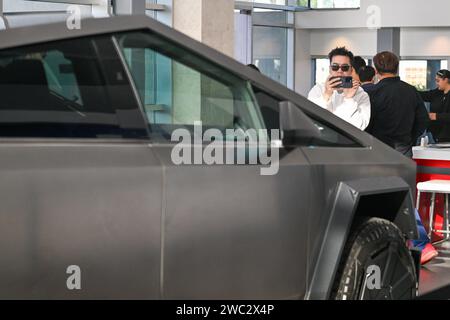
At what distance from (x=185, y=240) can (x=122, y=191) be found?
0.30 meters

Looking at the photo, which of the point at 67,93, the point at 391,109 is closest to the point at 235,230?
the point at 67,93

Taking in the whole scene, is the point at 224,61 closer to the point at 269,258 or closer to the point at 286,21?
the point at 269,258

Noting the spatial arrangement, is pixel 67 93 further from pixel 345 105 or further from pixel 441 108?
pixel 441 108

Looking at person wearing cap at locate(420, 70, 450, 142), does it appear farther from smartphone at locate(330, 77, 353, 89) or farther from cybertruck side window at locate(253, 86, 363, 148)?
cybertruck side window at locate(253, 86, 363, 148)

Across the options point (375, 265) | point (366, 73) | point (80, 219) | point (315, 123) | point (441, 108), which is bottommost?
point (375, 265)

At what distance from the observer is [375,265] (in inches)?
159

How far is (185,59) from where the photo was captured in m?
3.52

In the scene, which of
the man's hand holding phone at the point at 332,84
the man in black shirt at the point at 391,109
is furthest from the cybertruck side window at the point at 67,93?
the man in black shirt at the point at 391,109

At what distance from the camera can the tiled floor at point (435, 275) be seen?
5.29 m

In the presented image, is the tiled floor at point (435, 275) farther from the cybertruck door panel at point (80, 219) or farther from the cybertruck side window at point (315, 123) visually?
the cybertruck door panel at point (80, 219)

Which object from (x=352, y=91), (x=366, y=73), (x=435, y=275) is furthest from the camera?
(x=366, y=73)

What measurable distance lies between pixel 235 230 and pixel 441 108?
9.75 meters

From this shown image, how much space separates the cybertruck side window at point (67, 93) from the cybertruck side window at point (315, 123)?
2.03 feet

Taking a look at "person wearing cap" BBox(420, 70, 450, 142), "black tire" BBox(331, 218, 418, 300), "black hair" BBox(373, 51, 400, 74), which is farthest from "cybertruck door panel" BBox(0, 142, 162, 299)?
"person wearing cap" BBox(420, 70, 450, 142)
